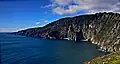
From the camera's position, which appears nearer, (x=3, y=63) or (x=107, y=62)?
(x=107, y=62)

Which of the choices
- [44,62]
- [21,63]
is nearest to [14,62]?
[21,63]

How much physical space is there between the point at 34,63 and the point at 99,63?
68064 millimetres

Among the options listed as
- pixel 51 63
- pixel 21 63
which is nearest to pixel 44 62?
pixel 51 63

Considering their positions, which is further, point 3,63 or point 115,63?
point 3,63

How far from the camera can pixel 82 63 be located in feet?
635

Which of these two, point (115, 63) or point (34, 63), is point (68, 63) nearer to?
point (34, 63)

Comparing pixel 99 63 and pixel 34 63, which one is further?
pixel 34 63

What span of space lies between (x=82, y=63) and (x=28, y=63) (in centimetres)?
4758

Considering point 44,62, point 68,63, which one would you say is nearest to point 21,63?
point 44,62

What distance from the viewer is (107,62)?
467 ft

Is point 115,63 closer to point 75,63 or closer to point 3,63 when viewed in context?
point 75,63

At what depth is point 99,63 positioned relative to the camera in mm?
143625

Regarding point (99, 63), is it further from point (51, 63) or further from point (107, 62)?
point (51, 63)

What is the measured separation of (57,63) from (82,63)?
2233cm
